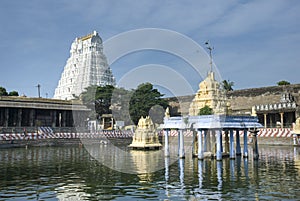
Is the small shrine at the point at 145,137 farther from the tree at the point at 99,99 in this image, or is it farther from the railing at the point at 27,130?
the tree at the point at 99,99

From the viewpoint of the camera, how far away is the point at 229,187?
1287 centimetres

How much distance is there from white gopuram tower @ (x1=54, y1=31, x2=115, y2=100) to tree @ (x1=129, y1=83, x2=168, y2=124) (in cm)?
2153

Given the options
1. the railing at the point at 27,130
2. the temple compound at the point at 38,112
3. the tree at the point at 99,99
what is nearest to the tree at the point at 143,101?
the tree at the point at 99,99

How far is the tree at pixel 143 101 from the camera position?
2436 inches

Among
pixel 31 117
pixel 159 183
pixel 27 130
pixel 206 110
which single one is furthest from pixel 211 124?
pixel 31 117

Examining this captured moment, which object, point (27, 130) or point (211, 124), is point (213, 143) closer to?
point (211, 124)

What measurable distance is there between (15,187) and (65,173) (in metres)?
4.11

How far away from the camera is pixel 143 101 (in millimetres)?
62875

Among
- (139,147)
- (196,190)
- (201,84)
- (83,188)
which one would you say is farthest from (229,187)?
(139,147)

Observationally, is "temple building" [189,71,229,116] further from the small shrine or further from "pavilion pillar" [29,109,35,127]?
"pavilion pillar" [29,109,35,127]

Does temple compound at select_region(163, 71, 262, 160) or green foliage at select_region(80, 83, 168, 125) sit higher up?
green foliage at select_region(80, 83, 168, 125)

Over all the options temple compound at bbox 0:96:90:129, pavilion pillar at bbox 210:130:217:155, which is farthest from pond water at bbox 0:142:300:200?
temple compound at bbox 0:96:90:129

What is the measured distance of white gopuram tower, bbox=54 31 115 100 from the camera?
86375 mm

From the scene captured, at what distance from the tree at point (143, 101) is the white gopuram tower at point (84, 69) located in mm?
21533
